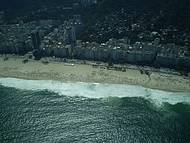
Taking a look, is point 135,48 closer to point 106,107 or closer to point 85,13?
point 106,107

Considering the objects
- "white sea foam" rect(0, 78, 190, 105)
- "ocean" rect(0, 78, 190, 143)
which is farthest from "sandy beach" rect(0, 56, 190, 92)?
"ocean" rect(0, 78, 190, 143)

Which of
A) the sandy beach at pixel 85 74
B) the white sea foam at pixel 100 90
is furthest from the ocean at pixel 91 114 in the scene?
the sandy beach at pixel 85 74

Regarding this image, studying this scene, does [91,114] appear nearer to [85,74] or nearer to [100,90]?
[100,90]

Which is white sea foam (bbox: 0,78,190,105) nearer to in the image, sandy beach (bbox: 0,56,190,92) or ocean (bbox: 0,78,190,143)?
ocean (bbox: 0,78,190,143)

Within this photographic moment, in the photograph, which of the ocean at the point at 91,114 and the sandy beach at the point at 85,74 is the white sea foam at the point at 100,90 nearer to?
the ocean at the point at 91,114

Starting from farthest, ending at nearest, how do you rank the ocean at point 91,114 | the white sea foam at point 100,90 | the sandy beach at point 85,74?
the sandy beach at point 85,74 → the white sea foam at point 100,90 → the ocean at point 91,114

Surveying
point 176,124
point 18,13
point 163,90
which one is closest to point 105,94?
point 163,90
